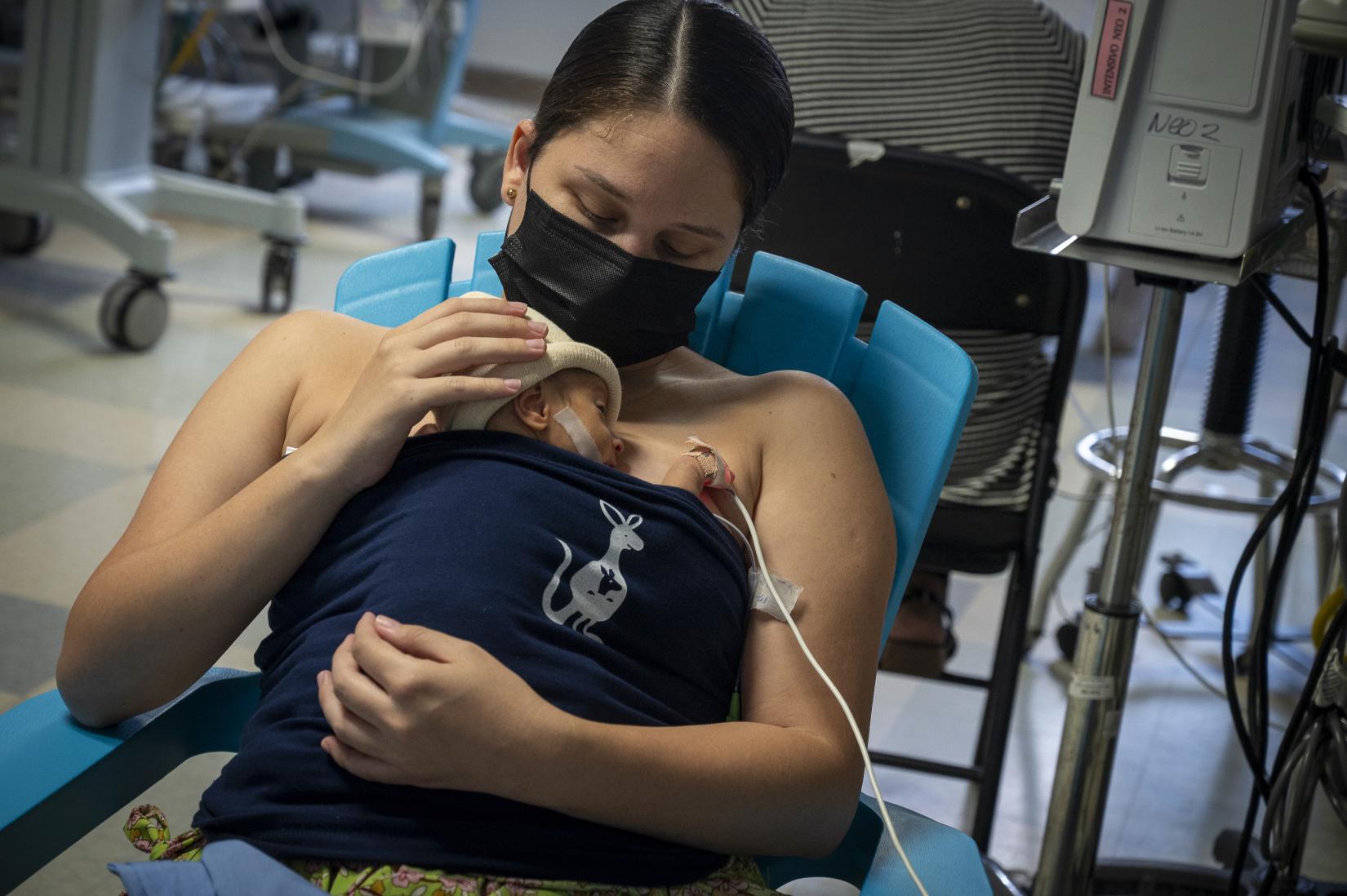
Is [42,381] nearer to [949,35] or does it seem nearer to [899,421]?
[949,35]

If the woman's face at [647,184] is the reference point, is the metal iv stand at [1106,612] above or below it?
below

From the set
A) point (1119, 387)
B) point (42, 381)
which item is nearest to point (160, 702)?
point (42, 381)

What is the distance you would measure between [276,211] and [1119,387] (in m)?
2.48

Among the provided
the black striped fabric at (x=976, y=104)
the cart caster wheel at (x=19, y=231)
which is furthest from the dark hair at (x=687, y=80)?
the cart caster wheel at (x=19, y=231)

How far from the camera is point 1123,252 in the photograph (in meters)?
1.23

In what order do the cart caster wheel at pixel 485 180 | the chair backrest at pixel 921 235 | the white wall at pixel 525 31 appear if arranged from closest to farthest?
the chair backrest at pixel 921 235
the cart caster wheel at pixel 485 180
the white wall at pixel 525 31

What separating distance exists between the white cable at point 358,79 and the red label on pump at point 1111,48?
149 inches

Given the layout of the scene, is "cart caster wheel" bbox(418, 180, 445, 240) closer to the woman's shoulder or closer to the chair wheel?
the chair wheel

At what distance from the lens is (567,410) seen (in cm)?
Answer: 103

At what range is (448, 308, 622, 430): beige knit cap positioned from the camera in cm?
100

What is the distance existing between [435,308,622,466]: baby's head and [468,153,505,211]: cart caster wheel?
411cm

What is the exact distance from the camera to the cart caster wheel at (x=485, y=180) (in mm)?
5066

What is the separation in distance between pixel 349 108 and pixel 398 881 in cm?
440

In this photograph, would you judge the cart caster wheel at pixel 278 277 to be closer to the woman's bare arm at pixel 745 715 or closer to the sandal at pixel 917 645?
the sandal at pixel 917 645
